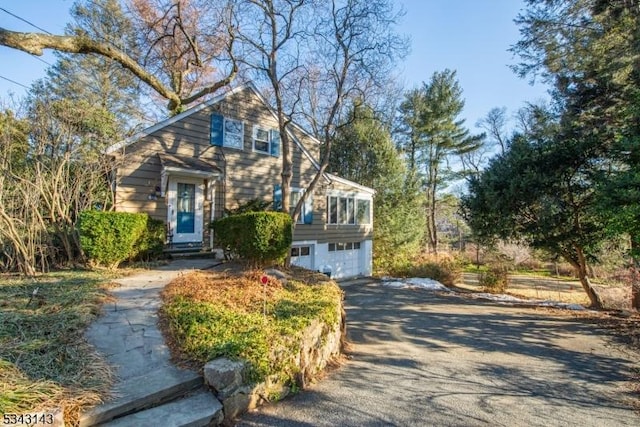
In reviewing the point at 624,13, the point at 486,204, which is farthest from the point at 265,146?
the point at 624,13

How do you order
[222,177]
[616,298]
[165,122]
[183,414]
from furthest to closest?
[222,177] < [616,298] < [165,122] < [183,414]

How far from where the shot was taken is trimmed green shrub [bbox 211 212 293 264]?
23.0 ft

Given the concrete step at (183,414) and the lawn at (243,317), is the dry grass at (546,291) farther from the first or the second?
the concrete step at (183,414)

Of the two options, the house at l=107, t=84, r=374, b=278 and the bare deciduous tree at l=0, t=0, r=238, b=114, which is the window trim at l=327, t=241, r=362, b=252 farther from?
the bare deciduous tree at l=0, t=0, r=238, b=114

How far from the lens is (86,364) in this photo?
3.19 meters

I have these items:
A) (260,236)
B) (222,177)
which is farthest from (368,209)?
(260,236)

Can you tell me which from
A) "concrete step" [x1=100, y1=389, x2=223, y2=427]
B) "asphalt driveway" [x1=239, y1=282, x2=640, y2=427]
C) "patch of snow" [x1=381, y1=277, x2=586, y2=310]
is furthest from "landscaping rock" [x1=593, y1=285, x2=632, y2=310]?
"concrete step" [x1=100, y1=389, x2=223, y2=427]

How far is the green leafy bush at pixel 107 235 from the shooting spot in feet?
21.9

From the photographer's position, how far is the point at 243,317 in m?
4.41

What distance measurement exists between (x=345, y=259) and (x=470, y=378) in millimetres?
11328

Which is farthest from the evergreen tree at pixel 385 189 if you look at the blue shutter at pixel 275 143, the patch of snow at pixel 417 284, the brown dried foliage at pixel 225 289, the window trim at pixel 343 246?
the brown dried foliage at pixel 225 289

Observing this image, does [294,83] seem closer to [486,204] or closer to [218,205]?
[218,205]

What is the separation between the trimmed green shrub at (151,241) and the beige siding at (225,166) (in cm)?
88

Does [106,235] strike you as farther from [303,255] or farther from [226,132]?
[303,255]
